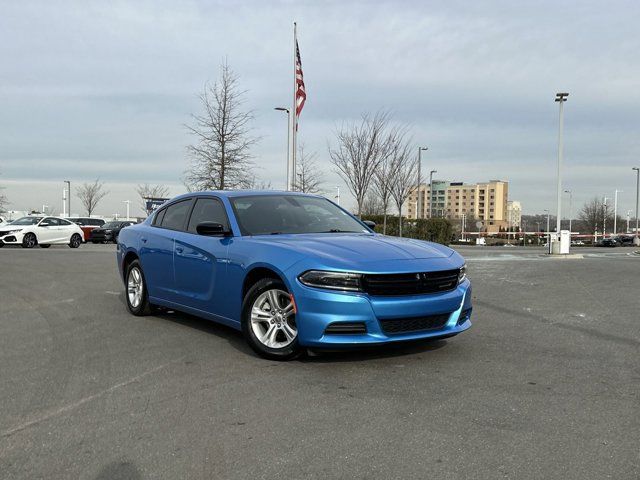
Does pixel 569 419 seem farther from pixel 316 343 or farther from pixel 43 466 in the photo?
pixel 43 466

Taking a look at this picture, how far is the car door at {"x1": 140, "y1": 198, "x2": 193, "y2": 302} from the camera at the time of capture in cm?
658

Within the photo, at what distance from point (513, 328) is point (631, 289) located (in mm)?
4929

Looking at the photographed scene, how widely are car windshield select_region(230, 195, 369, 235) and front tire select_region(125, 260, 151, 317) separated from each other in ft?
6.10

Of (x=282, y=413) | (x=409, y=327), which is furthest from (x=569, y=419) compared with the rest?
(x=282, y=413)

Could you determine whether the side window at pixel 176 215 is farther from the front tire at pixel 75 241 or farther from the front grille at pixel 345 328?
the front tire at pixel 75 241

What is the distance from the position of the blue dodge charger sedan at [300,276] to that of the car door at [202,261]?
0.01 m

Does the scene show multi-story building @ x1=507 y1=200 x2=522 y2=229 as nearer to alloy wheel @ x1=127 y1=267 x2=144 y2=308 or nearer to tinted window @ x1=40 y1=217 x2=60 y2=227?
tinted window @ x1=40 y1=217 x2=60 y2=227

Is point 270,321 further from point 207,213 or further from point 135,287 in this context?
point 135,287

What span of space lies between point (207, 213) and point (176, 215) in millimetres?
726

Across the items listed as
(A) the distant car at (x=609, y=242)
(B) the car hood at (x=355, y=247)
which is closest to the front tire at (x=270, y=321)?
(B) the car hood at (x=355, y=247)

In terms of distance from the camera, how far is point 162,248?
671 centimetres

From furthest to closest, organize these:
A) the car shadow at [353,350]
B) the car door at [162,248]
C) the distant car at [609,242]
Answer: the distant car at [609,242] < the car door at [162,248] < the car shadow at [353,350]

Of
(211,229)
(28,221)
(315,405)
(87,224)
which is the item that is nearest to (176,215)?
(211,229)

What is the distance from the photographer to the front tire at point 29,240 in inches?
1078
